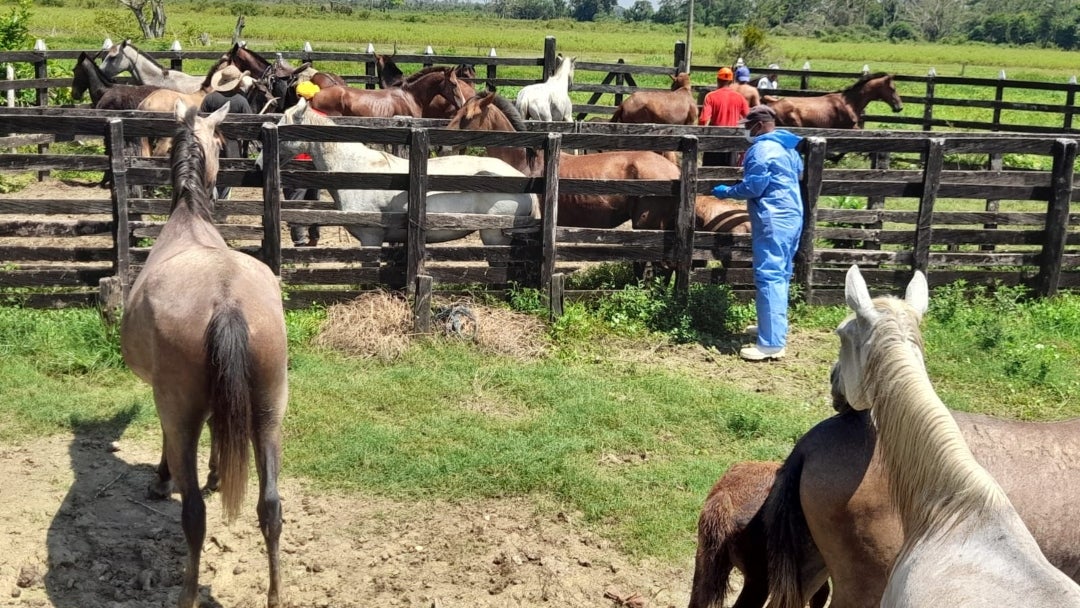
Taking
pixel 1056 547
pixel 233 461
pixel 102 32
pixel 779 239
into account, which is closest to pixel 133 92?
pixel 779 239

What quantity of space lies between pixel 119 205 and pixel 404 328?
239cm

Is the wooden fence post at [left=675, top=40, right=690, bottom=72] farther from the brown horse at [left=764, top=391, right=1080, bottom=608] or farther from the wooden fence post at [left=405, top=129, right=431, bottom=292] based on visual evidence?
the brown horse at [left=764, top=391, right=1080, bottom=608]

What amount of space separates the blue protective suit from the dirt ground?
10.5ft

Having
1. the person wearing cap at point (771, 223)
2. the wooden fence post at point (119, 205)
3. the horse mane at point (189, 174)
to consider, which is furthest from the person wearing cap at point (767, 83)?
the horse mane at point (189, 174)

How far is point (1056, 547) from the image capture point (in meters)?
3.02

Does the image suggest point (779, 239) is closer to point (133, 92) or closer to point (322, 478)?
point (322, 478)

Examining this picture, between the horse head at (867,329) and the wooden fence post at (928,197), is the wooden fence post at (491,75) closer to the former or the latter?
the wooden fence post at (928,197)

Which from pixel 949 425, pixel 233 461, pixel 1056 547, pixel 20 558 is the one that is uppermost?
pixel 949 425

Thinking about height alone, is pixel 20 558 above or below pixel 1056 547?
below

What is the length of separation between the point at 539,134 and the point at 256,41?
39.5 m

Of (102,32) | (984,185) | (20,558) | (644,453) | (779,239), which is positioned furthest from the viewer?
(102,32)

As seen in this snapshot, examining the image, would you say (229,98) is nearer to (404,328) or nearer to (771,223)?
(404,328)

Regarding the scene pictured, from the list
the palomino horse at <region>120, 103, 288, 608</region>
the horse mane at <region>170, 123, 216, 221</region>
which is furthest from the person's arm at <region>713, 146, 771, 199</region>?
the palomino horse at <region>120, 103, 288, 608</region>

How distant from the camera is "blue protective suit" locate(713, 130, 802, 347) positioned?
7.70m
